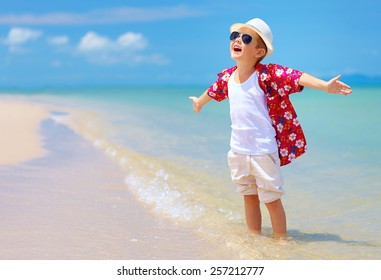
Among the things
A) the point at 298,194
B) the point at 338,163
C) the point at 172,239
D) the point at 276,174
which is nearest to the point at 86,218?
the point at 172,239

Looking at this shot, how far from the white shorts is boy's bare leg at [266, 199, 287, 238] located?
0.07 metres

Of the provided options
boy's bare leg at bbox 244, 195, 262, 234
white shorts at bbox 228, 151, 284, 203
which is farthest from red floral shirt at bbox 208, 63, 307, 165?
boy's bare leg at bbox 244, 195, 262, 234

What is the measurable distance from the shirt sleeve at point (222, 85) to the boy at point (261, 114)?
125 millimetres

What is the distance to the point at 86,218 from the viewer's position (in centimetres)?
446

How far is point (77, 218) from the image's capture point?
445cm

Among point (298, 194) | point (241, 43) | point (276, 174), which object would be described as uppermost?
point (241, 43)

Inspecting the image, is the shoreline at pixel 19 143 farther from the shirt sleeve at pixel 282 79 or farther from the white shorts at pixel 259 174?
the shirt sleeve at pixel 282 79

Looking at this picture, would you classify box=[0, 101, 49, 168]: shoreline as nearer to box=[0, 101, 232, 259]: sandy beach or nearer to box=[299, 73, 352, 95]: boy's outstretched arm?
box=[0, 101, 232, 259]: sandy beach

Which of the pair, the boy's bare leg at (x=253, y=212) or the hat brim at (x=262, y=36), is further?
the boy's bare leg at (x=253, y=212)

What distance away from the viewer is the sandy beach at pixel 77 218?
3684mm

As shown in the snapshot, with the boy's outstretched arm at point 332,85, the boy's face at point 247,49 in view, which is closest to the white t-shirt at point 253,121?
the boy's face at point 247,49

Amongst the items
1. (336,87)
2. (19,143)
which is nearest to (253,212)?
(336,87)

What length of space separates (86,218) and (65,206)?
0.39 metres
